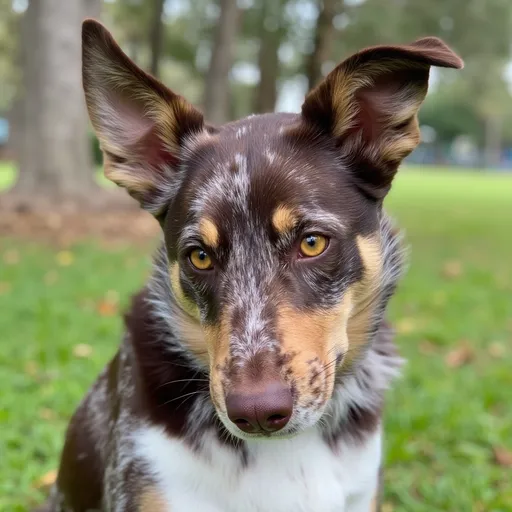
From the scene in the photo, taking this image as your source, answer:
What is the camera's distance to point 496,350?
661 cm

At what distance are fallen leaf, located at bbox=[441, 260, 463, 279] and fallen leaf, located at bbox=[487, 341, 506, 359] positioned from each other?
128 inches

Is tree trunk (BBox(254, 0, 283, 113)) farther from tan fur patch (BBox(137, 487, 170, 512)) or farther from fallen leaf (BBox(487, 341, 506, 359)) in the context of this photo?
tan fur patch (BBox(137, 487, 170, 512))

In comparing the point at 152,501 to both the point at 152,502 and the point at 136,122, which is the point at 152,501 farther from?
the point at 136,122

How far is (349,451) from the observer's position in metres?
2.96

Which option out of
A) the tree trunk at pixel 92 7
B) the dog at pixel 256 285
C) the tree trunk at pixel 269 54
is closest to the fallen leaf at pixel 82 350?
the dog at pixel 256 285

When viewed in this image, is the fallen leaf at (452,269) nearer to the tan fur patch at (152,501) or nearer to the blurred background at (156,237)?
the blurred background at (156,237)

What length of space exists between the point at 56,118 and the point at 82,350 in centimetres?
793

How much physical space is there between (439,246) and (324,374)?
1099 centimetres

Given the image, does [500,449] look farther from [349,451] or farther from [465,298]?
[465,298]

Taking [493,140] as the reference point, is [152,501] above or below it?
above

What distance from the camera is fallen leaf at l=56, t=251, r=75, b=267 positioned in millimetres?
9750

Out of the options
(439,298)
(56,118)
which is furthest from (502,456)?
(56,118)

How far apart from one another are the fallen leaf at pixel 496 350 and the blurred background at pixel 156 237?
0.03m

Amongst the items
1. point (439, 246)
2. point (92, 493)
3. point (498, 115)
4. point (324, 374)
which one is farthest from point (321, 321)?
point (498, 115)
